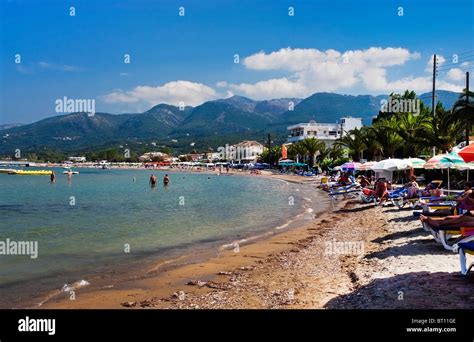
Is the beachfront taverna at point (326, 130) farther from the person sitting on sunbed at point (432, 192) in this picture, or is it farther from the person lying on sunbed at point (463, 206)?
the person lying on sunbed at point (463, 206)

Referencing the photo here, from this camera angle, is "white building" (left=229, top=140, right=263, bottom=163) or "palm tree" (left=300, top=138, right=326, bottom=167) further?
"white building" (left=229, top=140, right=263, bottom=163)

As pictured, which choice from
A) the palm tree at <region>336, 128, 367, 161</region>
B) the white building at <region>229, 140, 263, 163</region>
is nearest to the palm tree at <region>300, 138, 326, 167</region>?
the palm tree at <region>336, 128, 367, 161</region>

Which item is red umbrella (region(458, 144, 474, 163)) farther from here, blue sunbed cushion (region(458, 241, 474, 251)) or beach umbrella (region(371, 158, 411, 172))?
beach umbrella (region(371, 158, 411, 172))

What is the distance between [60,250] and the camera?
15.2 meters

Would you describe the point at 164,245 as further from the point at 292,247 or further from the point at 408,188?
the point at 408,188

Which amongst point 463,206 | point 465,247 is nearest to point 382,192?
point 463,206

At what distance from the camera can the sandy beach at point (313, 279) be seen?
23.2ft

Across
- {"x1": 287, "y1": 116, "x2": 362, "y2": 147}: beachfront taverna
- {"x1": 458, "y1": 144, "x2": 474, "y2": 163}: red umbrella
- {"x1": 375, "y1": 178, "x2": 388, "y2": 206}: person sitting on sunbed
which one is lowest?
{"x1": 375, "y1": 178, "x2": 388, "y2": 206}: person sitting on sunbed

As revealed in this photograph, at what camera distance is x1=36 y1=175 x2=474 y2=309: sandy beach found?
7.07 metres

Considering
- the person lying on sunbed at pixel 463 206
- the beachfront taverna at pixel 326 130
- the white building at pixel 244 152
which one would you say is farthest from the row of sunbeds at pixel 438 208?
the white building at pixel 244 152

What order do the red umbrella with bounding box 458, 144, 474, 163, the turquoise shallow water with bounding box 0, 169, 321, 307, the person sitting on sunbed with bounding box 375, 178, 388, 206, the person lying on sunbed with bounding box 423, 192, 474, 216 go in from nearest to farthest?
the red umbrella with bounding box 458, 144, 474, 163 < the person lying on sunbed with bounding box 423, 192, 474, 216 < the turquoise shallow water with bounding box 0, 169, 321, 307 < the person sitting on sunbed with bounding box 375, 178, 388, 206

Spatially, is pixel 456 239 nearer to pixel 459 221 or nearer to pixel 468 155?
pixel 459 221

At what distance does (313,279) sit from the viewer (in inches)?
378

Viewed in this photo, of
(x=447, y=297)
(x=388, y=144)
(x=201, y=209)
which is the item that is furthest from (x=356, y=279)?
(x=388, y=144)
